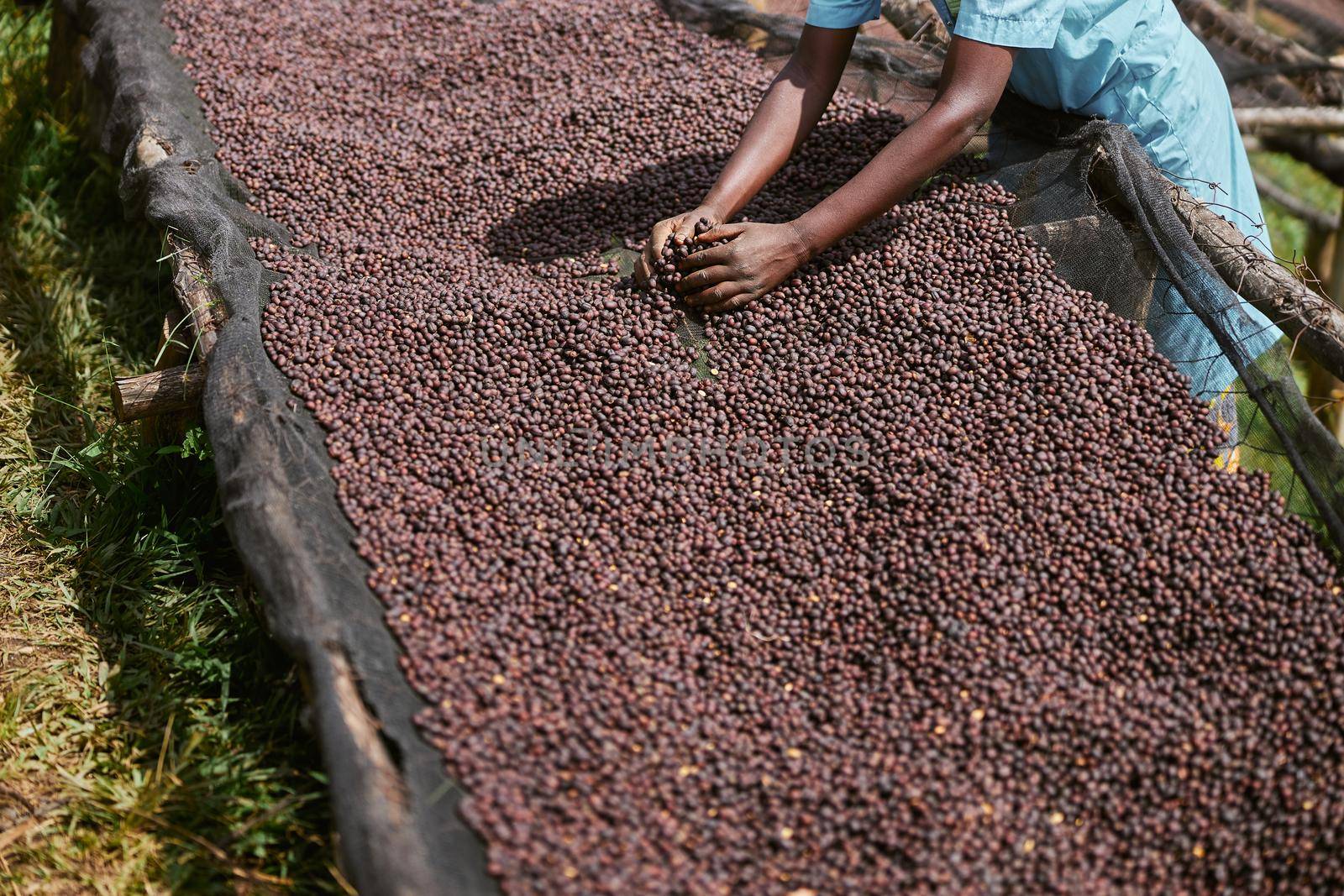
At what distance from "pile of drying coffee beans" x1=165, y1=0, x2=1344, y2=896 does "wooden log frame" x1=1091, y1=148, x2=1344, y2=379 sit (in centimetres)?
34

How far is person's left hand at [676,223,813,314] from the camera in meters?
2.49

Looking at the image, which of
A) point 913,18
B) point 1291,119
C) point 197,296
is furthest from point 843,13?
point 1291,119

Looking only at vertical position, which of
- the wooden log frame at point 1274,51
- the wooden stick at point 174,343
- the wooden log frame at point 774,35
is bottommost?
the wooden stick at point 174,343

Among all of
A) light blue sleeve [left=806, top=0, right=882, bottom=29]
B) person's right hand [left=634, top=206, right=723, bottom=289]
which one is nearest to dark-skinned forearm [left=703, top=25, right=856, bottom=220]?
light blue sleeve [left=806, top=0, right=882, bottom=29]

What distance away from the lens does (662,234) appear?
2559 millimetres

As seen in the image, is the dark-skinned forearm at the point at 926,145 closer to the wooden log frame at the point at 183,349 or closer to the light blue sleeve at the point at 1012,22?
the light blue sleeve at the point at 1012,22

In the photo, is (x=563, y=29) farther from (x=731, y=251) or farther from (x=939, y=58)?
(x=731, y=251)

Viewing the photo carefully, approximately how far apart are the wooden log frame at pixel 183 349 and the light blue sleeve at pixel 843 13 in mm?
1870

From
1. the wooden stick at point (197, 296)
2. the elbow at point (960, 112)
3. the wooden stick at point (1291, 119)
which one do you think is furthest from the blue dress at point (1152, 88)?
the wooden stick at point (197, 296)

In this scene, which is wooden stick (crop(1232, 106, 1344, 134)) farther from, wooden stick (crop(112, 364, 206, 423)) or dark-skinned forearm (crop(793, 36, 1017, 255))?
wooden stick (crop(112, 364, 206, 423))

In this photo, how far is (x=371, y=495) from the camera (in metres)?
2.16

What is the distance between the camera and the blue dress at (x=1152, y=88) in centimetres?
228

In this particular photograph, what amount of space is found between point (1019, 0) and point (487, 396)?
1.61 metres

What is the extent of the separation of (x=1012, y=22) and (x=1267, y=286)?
945 millimetres
